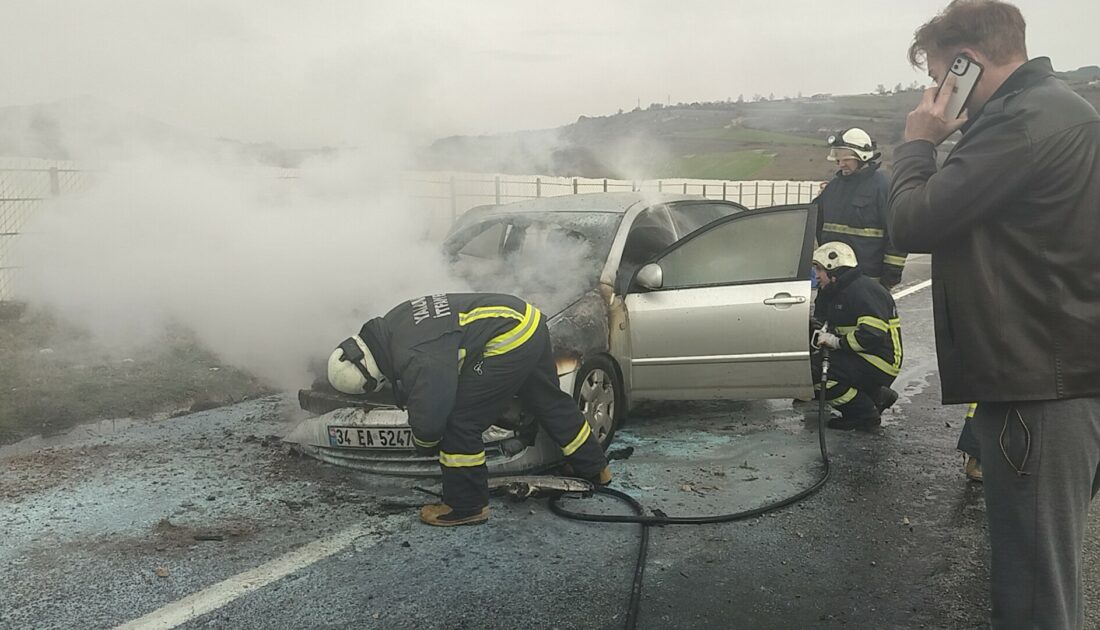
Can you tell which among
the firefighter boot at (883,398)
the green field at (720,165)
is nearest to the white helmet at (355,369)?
the firefighter boot at (883,398)

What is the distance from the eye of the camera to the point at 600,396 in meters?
4.75

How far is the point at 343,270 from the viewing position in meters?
6.04

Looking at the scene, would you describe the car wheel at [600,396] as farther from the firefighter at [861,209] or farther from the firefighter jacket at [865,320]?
the firefighter at [861,209]

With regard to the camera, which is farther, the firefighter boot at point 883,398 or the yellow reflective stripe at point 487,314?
the firefighter boot at point 883,398

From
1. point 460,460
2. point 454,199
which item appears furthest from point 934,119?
point 454,199

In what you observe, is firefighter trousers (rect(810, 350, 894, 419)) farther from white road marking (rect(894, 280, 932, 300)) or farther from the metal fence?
white road marking (rect(894, 280, 932, 300))

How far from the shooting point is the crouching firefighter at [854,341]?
519cm

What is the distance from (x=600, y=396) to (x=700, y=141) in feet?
105

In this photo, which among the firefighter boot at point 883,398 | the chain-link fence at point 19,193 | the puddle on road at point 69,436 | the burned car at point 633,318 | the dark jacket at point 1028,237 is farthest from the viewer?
the chain-link fence at point 19,193

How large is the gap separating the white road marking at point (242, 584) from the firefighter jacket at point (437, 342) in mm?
549

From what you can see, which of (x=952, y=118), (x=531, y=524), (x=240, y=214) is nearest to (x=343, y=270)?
(x=240, y=214)

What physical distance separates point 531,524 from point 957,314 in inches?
90.2

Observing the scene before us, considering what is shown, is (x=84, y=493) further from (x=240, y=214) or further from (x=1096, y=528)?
(x=1096, y=528)

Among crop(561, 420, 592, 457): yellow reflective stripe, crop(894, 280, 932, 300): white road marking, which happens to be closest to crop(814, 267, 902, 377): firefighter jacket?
crop(561, 420, 592, 457): yellow reflective stripe
